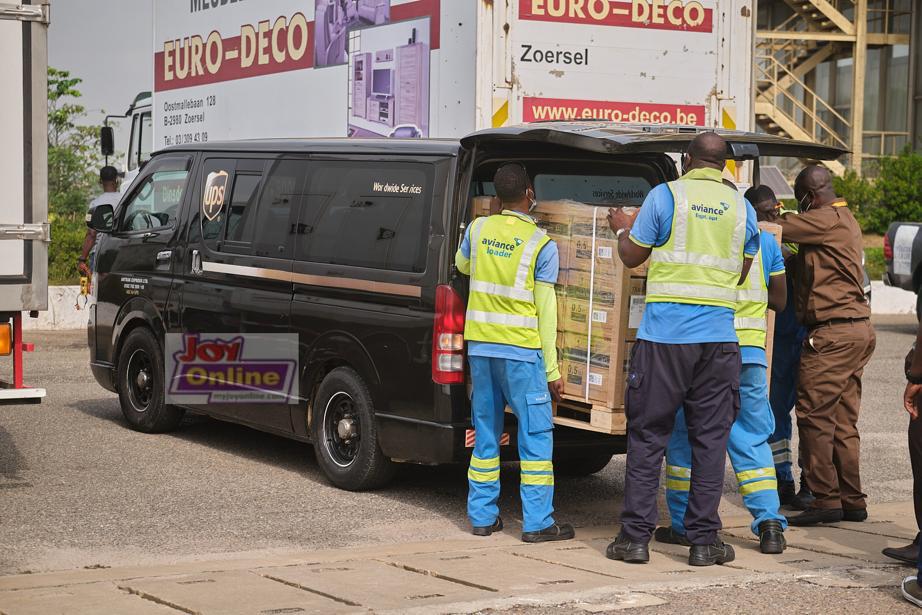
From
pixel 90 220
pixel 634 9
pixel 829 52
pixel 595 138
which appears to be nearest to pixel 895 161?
pixel 829 52

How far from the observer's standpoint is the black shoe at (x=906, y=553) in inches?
266

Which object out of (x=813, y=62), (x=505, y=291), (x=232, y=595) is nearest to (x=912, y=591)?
(x=505, y=291)

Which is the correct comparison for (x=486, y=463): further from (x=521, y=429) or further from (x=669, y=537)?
(x=669, y=537)

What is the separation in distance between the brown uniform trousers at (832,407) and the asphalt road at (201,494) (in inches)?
26.9

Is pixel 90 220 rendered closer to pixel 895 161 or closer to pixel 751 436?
pixel 751 436

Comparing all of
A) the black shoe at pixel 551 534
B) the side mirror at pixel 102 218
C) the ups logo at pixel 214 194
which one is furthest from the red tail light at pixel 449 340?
the side mirror at pixel 102 218

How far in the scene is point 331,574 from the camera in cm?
638

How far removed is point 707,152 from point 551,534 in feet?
6.92

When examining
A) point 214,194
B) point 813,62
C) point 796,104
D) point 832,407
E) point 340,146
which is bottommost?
point 832,407

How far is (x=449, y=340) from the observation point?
771 cm

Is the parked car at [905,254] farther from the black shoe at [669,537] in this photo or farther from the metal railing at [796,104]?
the black shoe at [669,537]

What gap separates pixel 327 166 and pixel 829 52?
23751 mm

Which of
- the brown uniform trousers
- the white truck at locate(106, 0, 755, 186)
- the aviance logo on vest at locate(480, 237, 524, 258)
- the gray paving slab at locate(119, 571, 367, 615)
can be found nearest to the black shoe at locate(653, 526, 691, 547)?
the brown uniform trousers

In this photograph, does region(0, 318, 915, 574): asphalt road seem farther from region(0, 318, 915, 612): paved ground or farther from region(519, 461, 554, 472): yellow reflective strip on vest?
region(519, 461, 554, 472): yellow reflective strip on vest
